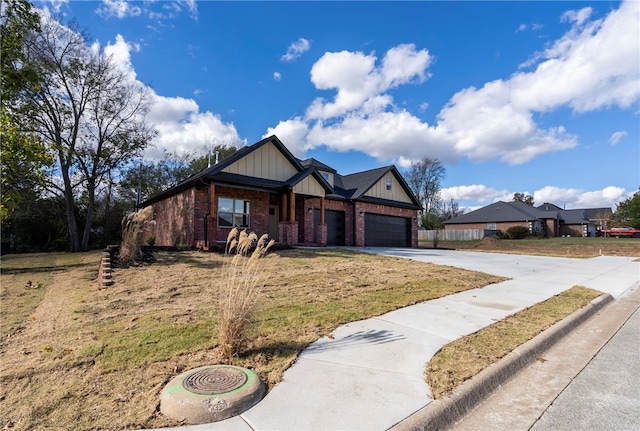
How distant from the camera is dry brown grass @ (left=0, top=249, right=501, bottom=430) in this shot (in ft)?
8.93

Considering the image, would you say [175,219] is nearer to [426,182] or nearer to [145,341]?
[145,341]

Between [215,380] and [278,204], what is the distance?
15.9 m

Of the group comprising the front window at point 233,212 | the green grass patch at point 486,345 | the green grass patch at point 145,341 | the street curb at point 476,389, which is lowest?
the street curb at point 476,389

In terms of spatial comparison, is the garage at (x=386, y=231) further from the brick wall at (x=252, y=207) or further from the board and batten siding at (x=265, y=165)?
the brick wall at (x=252, y=207)

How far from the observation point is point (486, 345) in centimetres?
423

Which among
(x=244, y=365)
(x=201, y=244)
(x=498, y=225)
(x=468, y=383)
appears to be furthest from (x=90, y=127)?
(x=498, y=225)

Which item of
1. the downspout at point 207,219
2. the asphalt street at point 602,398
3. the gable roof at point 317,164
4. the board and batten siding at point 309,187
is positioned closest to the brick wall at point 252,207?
the downspout at point 207,219

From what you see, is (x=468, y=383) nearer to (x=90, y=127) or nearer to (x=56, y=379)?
(x=56, y=379)

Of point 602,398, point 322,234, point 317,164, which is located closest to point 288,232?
point 322,234

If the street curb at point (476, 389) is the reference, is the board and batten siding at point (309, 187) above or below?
above

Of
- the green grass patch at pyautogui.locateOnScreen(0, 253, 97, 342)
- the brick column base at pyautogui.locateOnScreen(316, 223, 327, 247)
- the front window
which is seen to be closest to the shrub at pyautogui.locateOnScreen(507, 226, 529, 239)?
the brick column base at pyautogui.locateOnScreen(316, 223, 327, 247)

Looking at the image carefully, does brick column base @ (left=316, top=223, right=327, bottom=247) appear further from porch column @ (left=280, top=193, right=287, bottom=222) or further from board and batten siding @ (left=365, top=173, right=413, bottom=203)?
board and batten siding @ (left=365, top=173, right=413, bottom=203)

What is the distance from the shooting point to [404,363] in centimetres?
370

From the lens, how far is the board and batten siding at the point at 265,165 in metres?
16.1
